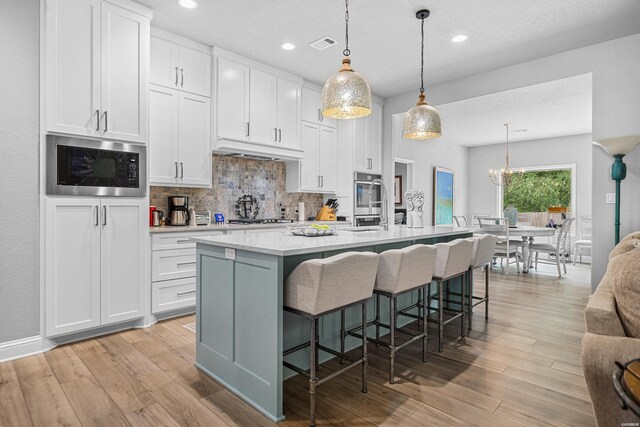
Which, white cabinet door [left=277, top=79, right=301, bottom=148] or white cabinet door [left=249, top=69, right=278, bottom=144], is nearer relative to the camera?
white cabinet door [left=249, top=69, right=278, bottom=144]

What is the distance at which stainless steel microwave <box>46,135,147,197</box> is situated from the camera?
9.07ft

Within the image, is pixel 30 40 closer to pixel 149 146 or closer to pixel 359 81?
pixel 149 146

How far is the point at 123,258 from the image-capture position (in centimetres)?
311

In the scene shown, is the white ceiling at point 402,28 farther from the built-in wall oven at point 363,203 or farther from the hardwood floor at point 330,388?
the hardwood floor at point 330,388

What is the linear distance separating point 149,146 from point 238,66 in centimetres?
153

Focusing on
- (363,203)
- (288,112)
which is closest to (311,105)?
(288,112)

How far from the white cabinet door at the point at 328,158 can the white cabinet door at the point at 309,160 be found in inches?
3.3

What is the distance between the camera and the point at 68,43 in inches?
111

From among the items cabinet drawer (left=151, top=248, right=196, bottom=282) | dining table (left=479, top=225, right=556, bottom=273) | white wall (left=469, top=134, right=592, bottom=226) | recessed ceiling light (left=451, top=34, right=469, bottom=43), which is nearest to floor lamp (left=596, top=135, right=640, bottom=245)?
recessed ceiling light (left=451, top=34, right=469, bottom=43)

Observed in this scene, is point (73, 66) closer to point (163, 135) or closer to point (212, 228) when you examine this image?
point (163, 135)

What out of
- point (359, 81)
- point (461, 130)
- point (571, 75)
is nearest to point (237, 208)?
point (359, 81)

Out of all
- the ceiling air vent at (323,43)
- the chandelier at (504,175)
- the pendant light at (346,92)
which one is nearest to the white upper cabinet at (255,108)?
the ceiling air vent at (323,43)

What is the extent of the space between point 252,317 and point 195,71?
9.69 ft

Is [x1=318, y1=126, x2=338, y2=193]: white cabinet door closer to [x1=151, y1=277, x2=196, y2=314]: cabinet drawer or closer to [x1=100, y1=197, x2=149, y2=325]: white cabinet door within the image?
[x1=151, y1=277, x2=196, y2=314]: cabinet drawer
